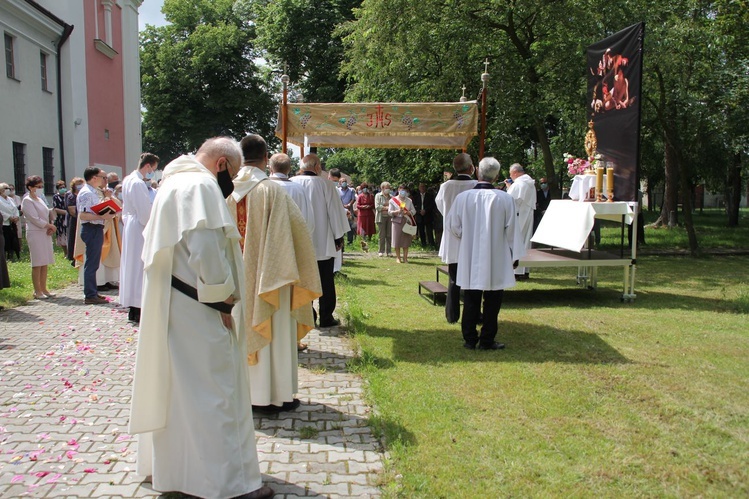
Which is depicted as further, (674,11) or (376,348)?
(674,11)

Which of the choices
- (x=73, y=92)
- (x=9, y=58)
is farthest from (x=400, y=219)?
(x=73, y=92)

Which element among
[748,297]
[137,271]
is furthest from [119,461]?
[748,297]

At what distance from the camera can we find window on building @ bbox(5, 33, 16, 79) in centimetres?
1919

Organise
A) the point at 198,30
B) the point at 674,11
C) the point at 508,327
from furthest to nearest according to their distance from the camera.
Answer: the point at 198,30
the point at 674,11
the point at 508,327

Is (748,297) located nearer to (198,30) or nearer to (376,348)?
(376,348)

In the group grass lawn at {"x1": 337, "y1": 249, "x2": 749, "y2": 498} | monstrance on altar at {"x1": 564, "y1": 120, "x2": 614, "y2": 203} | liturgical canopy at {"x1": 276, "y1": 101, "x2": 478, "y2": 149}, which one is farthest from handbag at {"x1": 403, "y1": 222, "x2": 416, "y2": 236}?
liturgical canopy at {"x1": 276, "y1": 101, "x2": 478, "y2": 149}

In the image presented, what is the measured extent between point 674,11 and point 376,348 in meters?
16.4

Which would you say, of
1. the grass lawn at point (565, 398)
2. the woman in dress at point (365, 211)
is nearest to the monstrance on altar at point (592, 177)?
the grass lawn at point (565, 398)

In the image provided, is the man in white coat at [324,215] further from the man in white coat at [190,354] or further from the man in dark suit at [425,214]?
the man in dark suit at [425,214]

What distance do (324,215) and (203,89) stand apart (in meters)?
33.6

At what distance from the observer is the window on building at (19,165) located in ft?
63.7

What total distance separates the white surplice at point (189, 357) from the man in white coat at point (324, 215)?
4.03 metres

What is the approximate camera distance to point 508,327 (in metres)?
7.66

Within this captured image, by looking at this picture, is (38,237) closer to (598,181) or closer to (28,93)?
(598,181)
